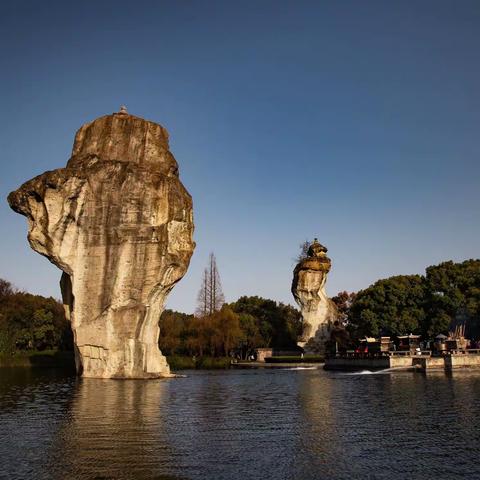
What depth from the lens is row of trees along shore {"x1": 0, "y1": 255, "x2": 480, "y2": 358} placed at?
223 ft

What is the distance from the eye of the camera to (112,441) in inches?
680

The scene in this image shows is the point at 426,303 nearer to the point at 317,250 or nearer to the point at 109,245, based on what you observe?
the point at 317,250

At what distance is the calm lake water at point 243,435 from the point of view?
551 inches

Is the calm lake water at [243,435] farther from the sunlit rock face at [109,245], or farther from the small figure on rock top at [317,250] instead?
the small figure on rock top at [317,250]

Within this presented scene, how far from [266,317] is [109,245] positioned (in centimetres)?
4978

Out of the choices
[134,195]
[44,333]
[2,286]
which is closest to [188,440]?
[134,195]

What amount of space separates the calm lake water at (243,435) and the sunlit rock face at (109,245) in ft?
42.4

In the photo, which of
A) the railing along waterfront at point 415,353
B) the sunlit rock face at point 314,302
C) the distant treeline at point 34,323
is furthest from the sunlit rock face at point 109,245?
the distant treeline at point 34,323

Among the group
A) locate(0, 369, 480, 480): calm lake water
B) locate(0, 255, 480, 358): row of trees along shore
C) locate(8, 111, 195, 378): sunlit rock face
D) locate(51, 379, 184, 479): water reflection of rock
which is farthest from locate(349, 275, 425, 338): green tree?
locate(51, 379, 184, 479): water reflection of rock

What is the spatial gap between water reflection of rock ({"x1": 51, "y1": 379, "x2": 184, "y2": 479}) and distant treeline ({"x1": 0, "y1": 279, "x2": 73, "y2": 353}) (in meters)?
56.1

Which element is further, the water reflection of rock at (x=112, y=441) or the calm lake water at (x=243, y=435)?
the calm lake water at (x=243, y=435)

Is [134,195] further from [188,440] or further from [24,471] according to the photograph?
[24,471]

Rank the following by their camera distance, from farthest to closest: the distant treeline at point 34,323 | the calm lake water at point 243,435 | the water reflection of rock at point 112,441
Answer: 1. the distant treeline at point 34,323
2. the calm lake water at point 243,435
3. the water reflection of rock at point 112,441

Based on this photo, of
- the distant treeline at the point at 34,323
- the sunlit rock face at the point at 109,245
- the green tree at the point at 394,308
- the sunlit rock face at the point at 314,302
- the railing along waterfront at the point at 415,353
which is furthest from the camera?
the distant treeline at the point at 34,323
